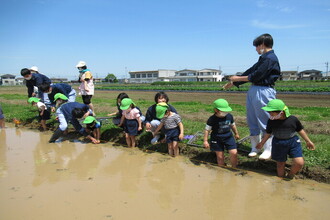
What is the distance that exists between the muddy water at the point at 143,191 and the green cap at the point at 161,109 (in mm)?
793

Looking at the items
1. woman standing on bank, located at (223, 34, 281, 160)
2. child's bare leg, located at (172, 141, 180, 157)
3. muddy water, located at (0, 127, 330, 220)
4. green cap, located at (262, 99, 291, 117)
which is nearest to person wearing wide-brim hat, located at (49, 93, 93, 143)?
muddy water, located at (0, 127, 330, 220)

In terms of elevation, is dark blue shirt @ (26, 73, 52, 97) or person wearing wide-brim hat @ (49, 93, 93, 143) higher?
dark blue shirt @ (26, 73, 52, 97)

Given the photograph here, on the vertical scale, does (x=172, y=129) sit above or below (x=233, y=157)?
above

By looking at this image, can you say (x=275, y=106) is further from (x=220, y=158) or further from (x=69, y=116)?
(x=69, y=116)

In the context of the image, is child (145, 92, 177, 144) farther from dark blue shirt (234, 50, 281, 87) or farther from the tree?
the tree

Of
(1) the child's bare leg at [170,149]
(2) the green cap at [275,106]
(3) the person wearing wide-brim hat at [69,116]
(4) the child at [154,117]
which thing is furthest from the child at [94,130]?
(2) the green cap at [275,106]

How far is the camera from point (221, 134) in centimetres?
384

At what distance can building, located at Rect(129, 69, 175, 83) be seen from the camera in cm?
8082

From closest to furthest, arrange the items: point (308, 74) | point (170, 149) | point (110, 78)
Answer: point (170, 149)
point (308, 74)
point (110, 78)

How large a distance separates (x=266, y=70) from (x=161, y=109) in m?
2.07

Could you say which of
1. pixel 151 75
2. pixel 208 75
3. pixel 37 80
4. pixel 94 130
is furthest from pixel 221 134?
pixel 151 75

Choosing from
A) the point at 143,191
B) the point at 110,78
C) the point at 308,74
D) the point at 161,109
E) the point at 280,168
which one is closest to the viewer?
the point at 143,191

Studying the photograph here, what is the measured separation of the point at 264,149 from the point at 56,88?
5422 millimetres

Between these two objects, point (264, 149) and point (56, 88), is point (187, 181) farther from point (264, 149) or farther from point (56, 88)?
point (56, 88)
